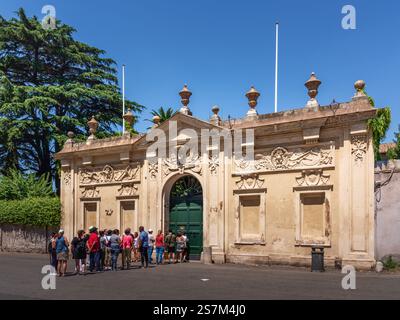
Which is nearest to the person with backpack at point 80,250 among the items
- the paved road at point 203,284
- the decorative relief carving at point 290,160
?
the paved road at point 203,284

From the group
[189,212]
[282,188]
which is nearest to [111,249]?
[189,212]

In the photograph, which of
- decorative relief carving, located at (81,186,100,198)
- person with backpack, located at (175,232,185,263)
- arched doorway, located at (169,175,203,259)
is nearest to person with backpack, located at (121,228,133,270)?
person with backpack, located at (175,232,185,263)

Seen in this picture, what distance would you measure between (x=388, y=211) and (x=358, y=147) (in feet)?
7.76

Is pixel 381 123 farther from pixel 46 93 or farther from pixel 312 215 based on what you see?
pixel 46 93

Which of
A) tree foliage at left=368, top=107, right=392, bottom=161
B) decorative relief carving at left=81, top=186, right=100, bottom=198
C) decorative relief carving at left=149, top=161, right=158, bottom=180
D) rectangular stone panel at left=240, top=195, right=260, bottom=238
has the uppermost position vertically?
tree foliage at left=368, top=107, right=392, bottom=161

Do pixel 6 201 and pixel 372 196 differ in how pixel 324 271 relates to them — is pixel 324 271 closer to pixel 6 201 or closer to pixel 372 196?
pixel 372 196

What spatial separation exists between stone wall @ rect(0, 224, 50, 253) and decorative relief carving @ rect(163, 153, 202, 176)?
29.5ft

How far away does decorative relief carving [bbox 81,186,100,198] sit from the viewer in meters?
22.8

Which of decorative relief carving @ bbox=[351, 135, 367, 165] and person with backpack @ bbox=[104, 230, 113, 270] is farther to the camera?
person with backpack @ bbox=[104, 230, 113, 270]

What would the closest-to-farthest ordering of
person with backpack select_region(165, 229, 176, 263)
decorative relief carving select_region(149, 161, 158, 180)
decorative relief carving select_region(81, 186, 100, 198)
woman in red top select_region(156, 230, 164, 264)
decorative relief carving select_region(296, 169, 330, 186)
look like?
decorative relief carving select_region(296, 169, 330, 186) < woman in red top select_region(156, 230, 164, 264) < person with backpack select_region(165, 229, 176, 263) < decorative relief carving select_region(149, 161, 158, 180) < decorative relief carving select_region(81, 186, 100, 198)

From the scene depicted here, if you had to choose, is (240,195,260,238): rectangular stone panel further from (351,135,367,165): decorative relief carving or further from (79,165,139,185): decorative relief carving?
(79,165,139,185): decorative relief carving

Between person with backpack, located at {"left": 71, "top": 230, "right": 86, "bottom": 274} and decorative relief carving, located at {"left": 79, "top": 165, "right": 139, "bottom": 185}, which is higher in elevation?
decorative relief carving, located at {"left": 79, "top": 165, "right": 139, "bottom": 185}

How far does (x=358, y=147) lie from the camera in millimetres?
15562
